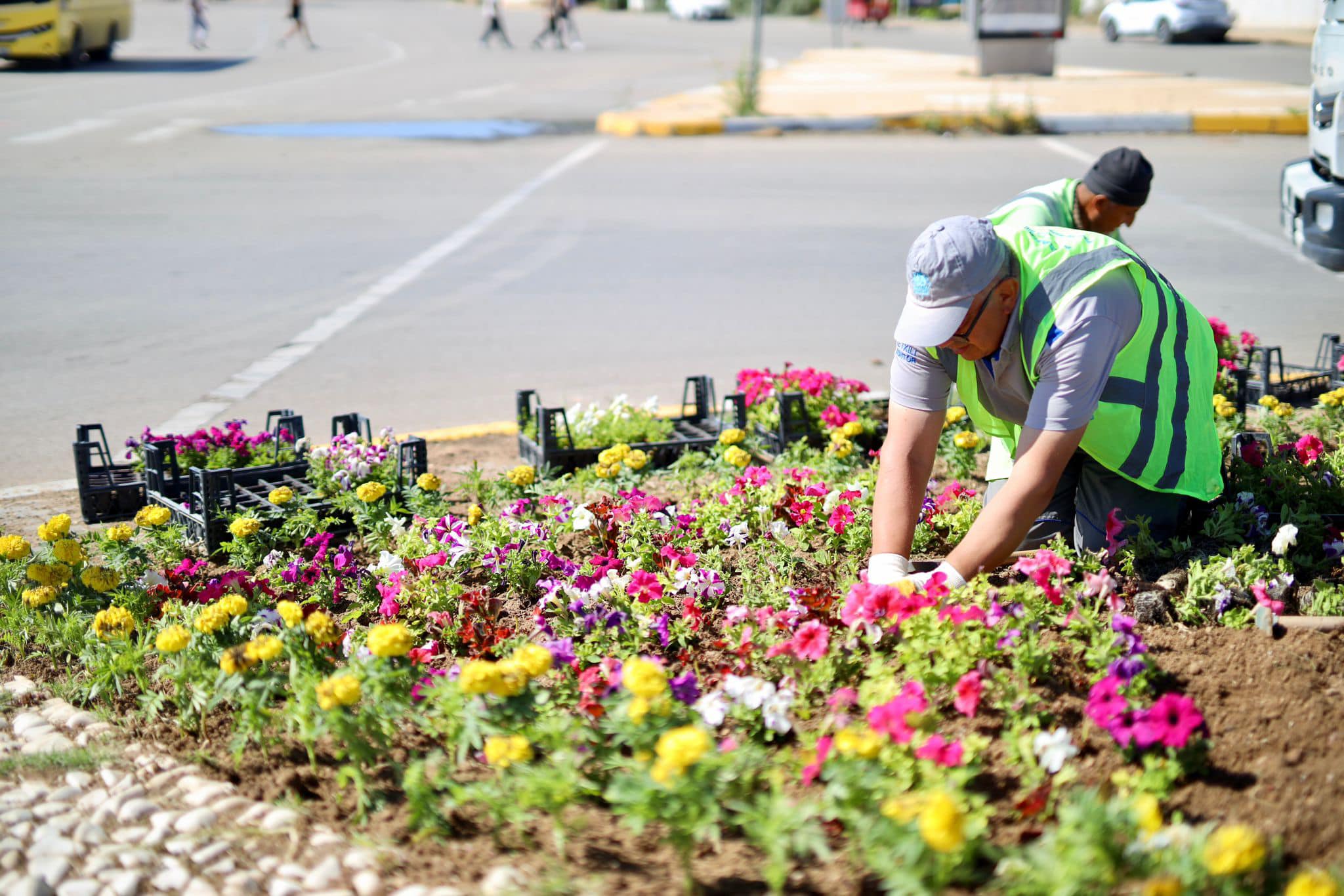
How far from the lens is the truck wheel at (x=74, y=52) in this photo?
80.6 ft

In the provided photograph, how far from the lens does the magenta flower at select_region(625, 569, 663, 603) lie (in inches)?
135

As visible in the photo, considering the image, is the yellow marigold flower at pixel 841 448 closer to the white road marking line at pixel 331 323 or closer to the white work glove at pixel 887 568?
the white work glove at pixel 887 568

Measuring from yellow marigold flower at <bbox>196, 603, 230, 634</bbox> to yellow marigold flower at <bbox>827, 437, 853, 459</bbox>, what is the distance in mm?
2553

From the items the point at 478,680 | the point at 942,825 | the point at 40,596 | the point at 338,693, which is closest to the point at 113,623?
the point at 40,596

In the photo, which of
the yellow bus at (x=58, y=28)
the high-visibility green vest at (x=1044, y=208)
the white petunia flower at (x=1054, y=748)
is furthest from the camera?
the yellow bus at (x=58, y=28)

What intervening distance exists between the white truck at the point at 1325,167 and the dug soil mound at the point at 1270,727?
4.93 meters

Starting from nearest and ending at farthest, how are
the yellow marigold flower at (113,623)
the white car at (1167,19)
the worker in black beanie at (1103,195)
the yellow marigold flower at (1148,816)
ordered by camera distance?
the yellow marigold flower at (1148,816), the yellow marigold flower at (113,623), the worker in black beanie at (1103,195), the white car at (1167,19)

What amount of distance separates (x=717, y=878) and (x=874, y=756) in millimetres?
390

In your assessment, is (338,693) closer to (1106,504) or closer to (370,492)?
(370,492)

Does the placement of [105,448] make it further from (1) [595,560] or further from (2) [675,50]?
(2) [675,50]

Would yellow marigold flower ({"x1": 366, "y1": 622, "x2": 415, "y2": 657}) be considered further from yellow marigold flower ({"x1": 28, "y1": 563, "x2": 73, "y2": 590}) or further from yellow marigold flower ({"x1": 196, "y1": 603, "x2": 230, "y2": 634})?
yellow marigold flower ({"x1": 28, "y1": 563, "x2": 73, "y2": 590})

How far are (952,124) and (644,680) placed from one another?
49.1 feet

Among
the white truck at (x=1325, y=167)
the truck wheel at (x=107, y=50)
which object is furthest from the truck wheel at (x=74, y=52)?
the white truck at (x=1325, y=167)

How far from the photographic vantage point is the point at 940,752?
2.47 metres
